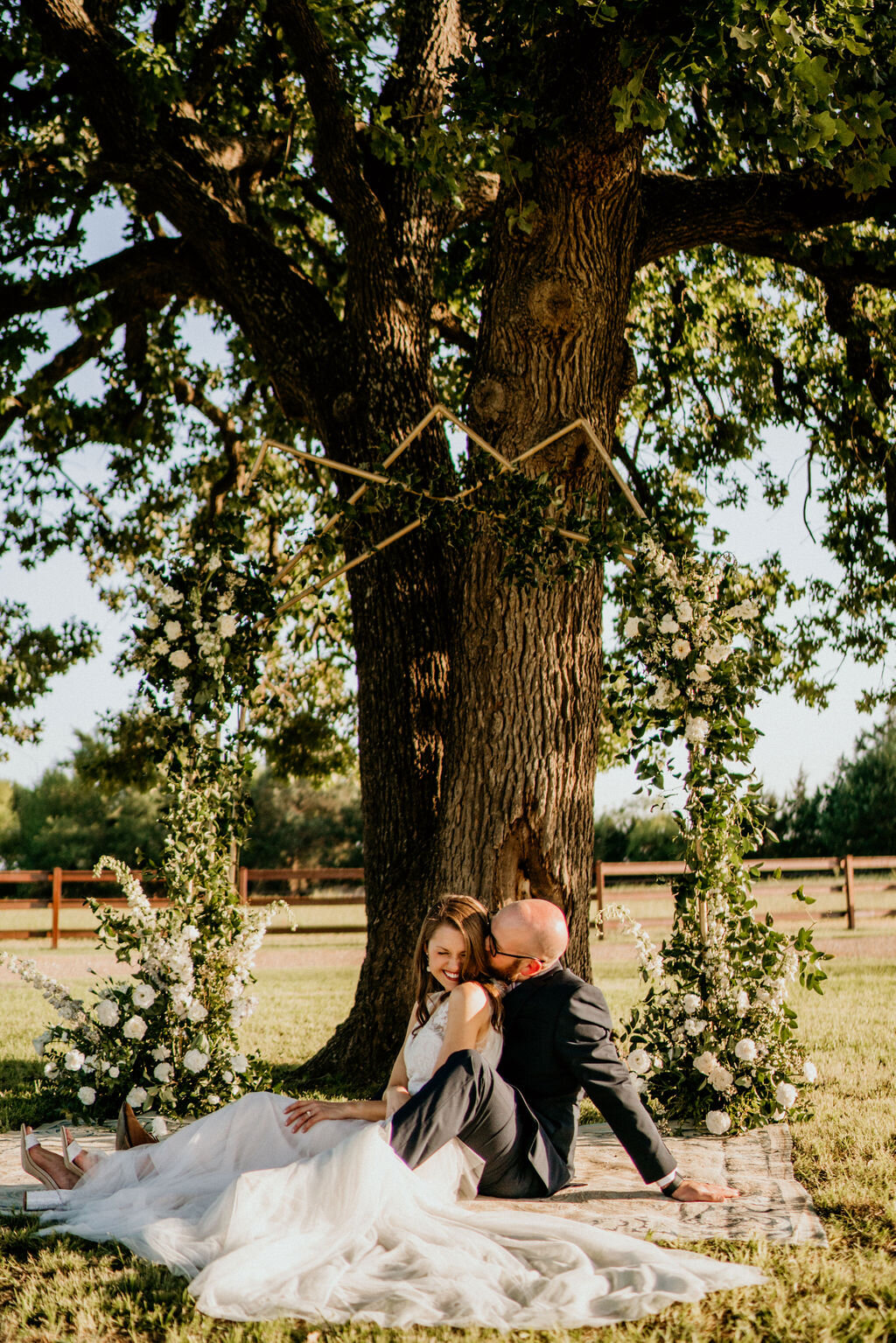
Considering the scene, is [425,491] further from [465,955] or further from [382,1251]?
[382,1251]

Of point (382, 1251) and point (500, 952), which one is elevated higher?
point (500, 952)

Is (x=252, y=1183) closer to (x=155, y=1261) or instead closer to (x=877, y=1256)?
(x=155, y=1261)

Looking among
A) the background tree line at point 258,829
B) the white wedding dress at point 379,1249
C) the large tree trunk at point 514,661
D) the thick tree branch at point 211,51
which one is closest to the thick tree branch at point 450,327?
the thick tree branch at point 211,51

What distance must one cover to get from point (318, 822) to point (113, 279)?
3554cm

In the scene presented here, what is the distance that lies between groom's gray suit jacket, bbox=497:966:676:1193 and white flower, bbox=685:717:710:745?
75.2 inches

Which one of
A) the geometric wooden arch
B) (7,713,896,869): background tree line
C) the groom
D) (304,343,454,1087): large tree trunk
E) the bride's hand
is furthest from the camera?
(7,713,896,869): background tree line

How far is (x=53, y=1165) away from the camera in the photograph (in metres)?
4.94

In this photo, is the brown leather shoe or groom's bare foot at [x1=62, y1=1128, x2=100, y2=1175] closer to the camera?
groom's bare foot at [x1=62, y1=1128, x2=100, y2=1175]

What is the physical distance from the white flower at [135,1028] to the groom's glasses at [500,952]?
2.44 metres

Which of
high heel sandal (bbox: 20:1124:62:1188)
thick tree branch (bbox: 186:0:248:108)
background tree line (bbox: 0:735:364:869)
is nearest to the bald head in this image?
high heel sandal (bbox: 20:1124:62:1188)

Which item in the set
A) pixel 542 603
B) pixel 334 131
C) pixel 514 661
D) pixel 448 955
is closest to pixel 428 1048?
pixel 448 955

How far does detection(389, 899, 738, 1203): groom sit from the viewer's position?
4387mm

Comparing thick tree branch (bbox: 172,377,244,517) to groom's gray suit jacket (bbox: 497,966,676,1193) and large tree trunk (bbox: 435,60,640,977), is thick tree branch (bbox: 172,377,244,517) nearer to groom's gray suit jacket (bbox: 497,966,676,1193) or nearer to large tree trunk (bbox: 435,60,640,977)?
large tree trunk (bbox: 435,60,640,977)

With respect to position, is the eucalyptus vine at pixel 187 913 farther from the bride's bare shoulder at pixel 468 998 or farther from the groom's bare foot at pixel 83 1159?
the bride's bare shoulder at pixel 468 998
